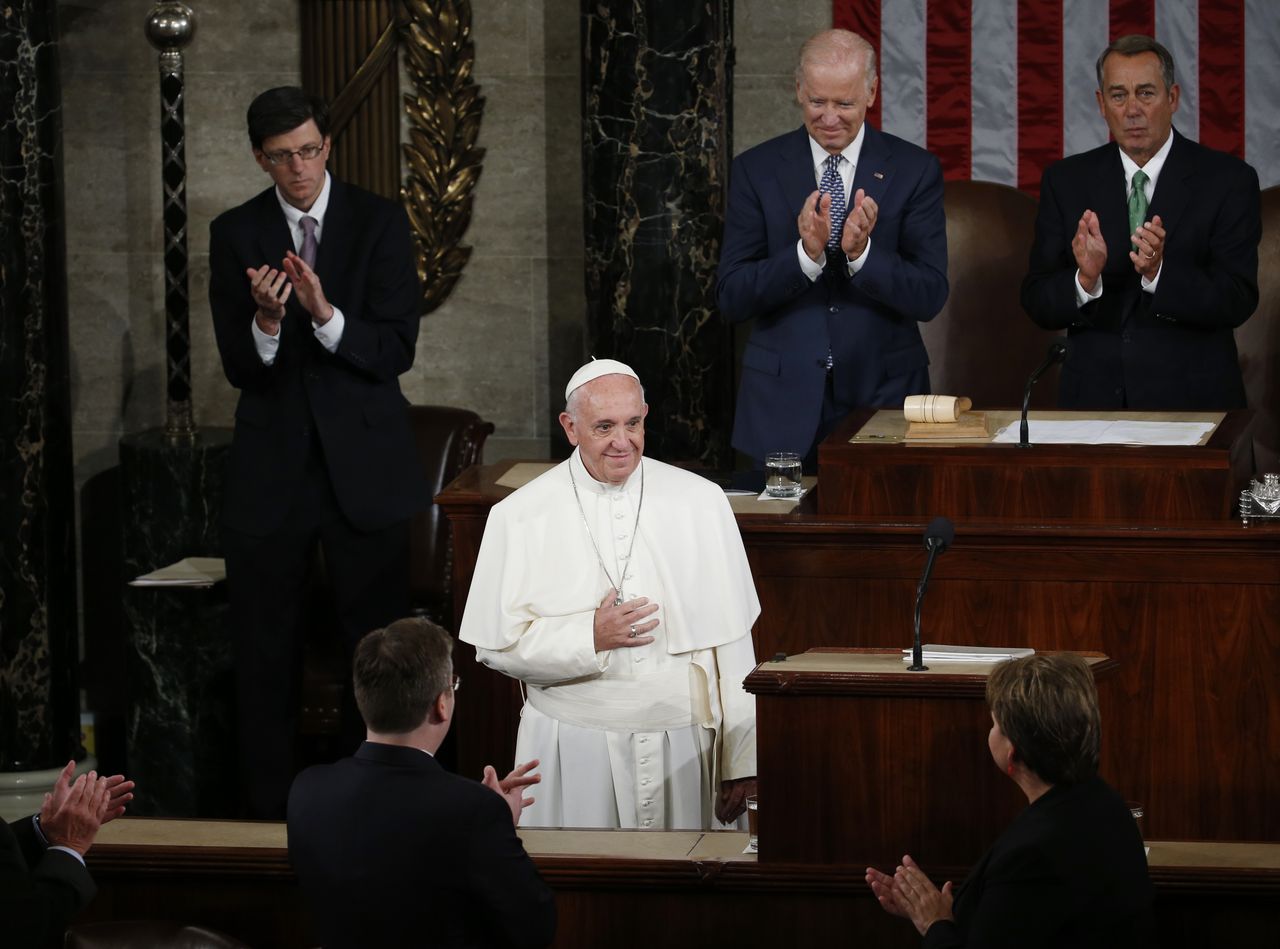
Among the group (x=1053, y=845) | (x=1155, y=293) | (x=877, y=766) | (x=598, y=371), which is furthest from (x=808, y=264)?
(x=1053, y=845)

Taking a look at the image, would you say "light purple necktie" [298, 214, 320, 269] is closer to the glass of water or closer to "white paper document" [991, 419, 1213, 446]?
the glass of water

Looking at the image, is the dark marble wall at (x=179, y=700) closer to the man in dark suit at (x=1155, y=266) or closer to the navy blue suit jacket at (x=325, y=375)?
the navy blue suit jacket at (x=325, y=375)

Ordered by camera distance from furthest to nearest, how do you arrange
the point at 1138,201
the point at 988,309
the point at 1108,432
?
the point at 988,309 → the point at 1138,201 → the point at 1108,432

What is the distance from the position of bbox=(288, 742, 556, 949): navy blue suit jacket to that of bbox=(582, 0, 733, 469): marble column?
436 centimetres

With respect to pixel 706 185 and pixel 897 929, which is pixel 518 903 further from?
A: pixel 706 185

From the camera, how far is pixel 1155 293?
243 inches

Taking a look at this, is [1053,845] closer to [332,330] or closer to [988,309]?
[332,330]

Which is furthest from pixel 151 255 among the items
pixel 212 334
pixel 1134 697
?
pixel 1134 697

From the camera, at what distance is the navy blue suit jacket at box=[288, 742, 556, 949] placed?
3.40 m

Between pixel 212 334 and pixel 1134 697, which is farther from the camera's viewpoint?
pixel 212 334

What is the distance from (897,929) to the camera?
164 inches

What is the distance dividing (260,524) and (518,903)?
3.06 m

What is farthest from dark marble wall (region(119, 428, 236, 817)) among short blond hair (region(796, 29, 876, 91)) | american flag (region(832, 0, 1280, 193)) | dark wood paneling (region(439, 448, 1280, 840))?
american flag (region(832, 0, 1280, 193))

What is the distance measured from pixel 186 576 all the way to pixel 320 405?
1.32 metres
